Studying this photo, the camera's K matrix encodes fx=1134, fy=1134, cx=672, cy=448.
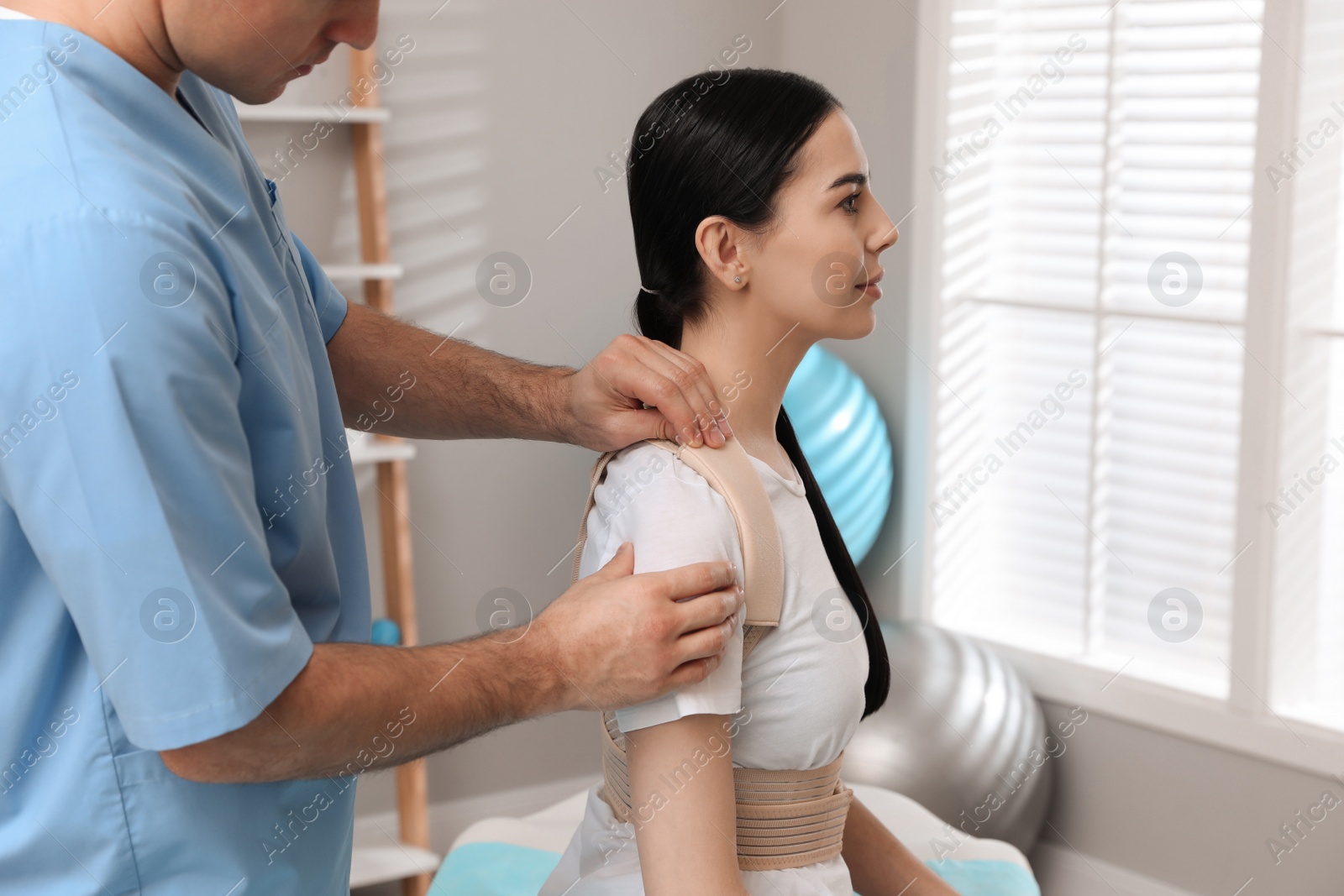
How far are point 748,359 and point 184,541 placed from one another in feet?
2.16

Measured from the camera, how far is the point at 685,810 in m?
0.99

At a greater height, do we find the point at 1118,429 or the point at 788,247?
the point at 788,247

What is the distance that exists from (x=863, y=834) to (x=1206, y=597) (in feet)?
4.62

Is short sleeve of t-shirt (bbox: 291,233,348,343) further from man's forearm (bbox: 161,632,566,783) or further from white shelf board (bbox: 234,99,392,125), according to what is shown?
white shelf board (bbox: 234,99,392,125)

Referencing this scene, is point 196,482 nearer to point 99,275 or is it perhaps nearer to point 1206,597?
point 99,275

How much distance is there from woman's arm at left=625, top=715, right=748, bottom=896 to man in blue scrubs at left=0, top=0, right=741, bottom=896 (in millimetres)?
82

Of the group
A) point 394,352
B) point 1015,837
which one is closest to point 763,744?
point 394,352

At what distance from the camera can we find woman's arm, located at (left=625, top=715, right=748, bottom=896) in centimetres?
98

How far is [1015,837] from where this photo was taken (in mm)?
2475

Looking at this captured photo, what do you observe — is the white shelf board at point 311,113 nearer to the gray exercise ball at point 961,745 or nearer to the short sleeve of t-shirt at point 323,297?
the short sleeve of t-shirt at point 323,297

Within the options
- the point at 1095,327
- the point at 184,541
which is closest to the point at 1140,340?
the point at 1095,327

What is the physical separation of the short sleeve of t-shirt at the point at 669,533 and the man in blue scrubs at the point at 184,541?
0.12 feet

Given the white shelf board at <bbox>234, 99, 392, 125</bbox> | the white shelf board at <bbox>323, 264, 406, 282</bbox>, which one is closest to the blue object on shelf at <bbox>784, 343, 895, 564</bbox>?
the white shelf board at <bbox>323, 264, 406, 282</bbox>

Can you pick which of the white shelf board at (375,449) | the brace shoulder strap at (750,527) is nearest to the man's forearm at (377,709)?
the brace shoulder strap at (750,527)
